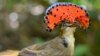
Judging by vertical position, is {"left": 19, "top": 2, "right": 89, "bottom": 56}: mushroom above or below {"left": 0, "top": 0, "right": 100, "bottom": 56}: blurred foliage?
below

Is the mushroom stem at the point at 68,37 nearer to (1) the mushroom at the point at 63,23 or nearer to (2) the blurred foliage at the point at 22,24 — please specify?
(1) the mushroom at the point at 63,23

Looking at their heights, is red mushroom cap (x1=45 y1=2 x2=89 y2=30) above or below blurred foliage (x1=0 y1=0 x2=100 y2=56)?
below

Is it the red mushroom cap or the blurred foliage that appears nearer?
the red mushroom cap

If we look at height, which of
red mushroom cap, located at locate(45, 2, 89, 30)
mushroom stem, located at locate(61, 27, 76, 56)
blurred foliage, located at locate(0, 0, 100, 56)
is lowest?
mushroom stem, located at locate(61, 27, 76, 56)

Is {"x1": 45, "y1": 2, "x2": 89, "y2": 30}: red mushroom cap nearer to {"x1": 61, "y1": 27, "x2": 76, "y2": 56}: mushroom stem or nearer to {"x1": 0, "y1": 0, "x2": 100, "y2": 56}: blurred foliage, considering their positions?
{"x1": 61, "y1": 27, "x2": 76, "y2": 56}: mushroom stem

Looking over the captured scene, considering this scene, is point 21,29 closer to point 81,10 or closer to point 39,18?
point 39,18

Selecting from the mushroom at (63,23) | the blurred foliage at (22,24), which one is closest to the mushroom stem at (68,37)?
the mushroom at (63,23)

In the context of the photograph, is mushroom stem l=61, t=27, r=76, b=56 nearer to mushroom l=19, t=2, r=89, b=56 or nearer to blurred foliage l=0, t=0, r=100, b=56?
mushroom l=19, t=2, r=89, b=56

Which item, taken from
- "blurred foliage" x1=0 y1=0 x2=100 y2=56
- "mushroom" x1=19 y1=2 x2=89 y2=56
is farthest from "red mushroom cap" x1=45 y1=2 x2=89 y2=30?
"blurred foliage" x1=0 y1=0 x2=100 y2=56

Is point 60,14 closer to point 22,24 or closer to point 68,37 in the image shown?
point 68,37

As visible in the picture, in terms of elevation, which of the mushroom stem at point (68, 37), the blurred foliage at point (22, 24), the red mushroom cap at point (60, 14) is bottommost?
the mushroom stem at point (68, 37)

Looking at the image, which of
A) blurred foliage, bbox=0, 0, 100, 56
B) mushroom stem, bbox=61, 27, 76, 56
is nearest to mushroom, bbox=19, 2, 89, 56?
mushroom stem, bbox=61, 27, 76, 56
